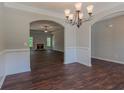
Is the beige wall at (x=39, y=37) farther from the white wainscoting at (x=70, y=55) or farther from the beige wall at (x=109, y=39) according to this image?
the white wainscoting at (x=70, y=55)

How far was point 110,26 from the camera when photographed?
5.86 m

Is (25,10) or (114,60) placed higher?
(25,10)

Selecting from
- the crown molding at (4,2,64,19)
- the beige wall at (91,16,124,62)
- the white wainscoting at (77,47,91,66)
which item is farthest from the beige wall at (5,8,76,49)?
the beige wall at (91,16,124,62)

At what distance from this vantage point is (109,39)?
5.98 metres

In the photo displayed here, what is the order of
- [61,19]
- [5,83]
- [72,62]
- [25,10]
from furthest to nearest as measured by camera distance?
[72,62] → [61,19] → [25,10] → [5,83]

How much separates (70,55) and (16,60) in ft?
9.12

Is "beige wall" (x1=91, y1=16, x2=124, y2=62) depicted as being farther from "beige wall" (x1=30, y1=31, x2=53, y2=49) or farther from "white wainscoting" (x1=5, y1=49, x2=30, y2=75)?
"beige wall" (x1=30, y1=31, x2=53, y2=49)

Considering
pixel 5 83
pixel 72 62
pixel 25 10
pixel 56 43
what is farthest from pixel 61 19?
pixel 56 43

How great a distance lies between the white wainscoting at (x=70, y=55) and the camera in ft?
18.2

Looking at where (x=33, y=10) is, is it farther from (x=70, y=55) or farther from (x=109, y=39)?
(x=109, y=39)

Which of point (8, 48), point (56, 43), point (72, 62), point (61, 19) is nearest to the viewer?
point (8, 48)

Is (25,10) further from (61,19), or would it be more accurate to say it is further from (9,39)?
(61,19)

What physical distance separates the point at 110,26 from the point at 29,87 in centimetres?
522

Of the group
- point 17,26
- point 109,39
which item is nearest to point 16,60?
point 17,26
